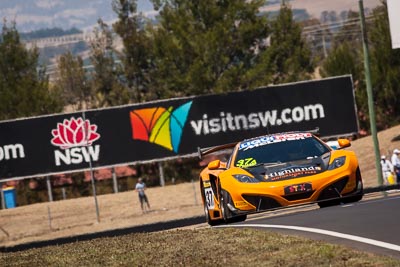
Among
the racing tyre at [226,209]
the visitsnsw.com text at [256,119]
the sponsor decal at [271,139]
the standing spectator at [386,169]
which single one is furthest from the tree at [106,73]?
the racing tyre at [226,209]

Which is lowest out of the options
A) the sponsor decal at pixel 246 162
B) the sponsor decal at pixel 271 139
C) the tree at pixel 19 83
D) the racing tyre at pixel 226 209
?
the racing tyre at pixel 226 209

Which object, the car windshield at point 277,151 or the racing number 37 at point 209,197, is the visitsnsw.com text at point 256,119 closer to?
the racing number 37 at point 209,197

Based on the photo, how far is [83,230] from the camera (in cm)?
4112

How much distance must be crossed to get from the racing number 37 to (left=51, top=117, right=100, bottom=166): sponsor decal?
107ft

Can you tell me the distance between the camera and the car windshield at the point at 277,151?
16.7 meters

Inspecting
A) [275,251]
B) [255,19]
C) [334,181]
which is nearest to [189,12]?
[255,19]

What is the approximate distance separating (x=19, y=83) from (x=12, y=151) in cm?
1635

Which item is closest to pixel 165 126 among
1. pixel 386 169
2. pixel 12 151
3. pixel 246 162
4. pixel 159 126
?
pixel 159 126

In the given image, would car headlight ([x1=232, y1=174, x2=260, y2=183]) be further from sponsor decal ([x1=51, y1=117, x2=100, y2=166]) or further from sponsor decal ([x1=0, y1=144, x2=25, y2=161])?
sponsor decal ([x1=0, y1=144, x2=25, y2=161])

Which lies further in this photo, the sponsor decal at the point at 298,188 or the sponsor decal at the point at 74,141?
the sponsor decal at the point at 74,141

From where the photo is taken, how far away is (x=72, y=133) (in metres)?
50.6

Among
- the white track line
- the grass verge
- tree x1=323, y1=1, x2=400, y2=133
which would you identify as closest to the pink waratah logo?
tree x1=323, y1=1, x2=400, y2=133

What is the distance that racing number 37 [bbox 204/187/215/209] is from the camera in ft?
57.9

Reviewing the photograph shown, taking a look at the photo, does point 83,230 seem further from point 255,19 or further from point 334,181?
point 255,19
